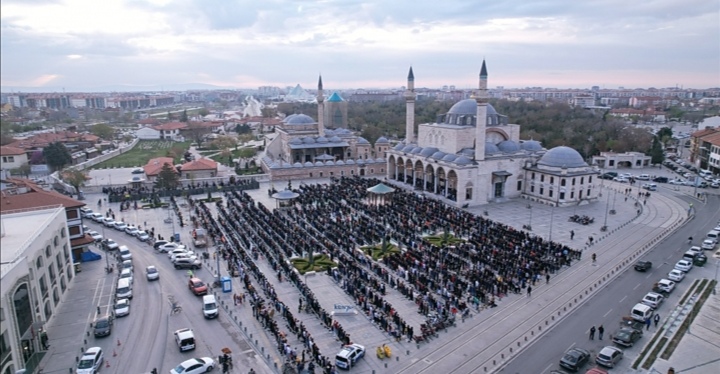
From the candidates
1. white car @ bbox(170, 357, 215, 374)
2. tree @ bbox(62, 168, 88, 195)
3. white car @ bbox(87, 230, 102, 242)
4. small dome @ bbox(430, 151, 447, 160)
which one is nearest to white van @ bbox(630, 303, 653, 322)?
white car @ bbox(170, 357, 215, 374)

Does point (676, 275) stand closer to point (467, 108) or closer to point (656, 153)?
point (467, 108)

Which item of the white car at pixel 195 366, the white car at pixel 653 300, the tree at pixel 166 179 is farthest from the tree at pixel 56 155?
the white car at pixel 653 300

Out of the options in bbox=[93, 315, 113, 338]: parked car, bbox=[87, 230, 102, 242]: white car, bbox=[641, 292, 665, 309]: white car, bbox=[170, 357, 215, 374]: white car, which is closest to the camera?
bbox=[170, 357, 215, 374]: white car

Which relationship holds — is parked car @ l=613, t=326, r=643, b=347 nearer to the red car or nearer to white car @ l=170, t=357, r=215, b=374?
white car @ l=170, t=357, r=215, b=374

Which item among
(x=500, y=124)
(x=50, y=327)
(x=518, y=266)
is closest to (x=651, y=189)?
(x=500, y=124)

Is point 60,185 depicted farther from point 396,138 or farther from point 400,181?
point 396,138

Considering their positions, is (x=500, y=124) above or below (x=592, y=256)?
above
